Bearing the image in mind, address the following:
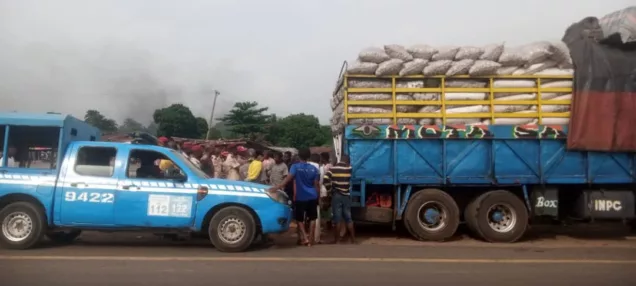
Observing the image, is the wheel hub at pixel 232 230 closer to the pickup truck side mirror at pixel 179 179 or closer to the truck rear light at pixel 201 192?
the truck rear light at pixel 201 192

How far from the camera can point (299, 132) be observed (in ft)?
166

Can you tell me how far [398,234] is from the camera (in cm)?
1081

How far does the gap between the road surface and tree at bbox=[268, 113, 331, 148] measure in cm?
3881

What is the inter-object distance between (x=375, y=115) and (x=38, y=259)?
232 inches

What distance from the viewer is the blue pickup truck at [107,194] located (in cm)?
805

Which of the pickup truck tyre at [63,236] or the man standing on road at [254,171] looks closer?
the pickup truck tyre at [63,236]

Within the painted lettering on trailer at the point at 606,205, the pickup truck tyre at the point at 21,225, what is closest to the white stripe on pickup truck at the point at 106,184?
the pickup truck tyre at the point at 21,225

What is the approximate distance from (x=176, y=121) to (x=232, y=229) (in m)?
39.8

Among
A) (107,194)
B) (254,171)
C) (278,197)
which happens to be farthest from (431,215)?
(107,194)

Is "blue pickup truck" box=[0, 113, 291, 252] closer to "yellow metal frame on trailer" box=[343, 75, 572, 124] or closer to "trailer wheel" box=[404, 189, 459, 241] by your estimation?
"trailer wheel" box=[404, 189, 459, 241]

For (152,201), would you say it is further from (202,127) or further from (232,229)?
(202,127)

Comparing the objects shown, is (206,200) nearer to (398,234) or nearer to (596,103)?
(398,234)

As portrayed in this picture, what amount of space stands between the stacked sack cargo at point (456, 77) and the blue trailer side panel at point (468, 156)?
0.86ft

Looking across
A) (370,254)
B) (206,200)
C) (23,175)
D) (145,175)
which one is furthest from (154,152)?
(370,254)
